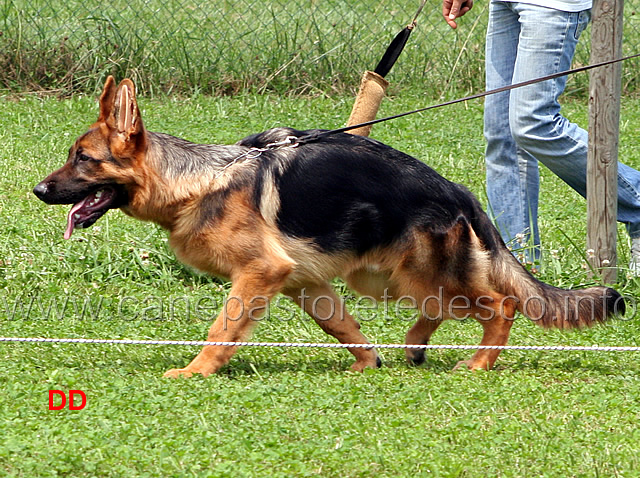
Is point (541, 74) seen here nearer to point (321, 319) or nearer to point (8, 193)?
point (321, 319)

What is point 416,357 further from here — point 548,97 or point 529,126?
point 548,97

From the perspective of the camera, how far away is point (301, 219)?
411cm

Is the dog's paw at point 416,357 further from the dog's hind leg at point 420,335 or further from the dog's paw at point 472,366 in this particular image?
the dog's paw at point 472,366

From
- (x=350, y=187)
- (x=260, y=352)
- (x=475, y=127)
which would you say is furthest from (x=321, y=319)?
(x=475, y=127)

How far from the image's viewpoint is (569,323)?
170 inches

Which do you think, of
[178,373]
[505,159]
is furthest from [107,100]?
[505,159]

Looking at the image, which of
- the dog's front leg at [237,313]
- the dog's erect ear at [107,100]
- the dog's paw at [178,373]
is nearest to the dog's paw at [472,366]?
the dog's front leg at [237,313]

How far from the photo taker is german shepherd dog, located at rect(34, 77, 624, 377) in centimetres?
401

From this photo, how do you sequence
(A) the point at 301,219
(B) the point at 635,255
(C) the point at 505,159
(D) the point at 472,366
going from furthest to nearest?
(C) the point at 505,159
(B) the point at 635,255
(D) the point at 472,366
(A) the point at 301,219

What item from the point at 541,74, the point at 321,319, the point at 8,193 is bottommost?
the point at 8,193

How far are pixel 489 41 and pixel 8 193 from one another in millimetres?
3445

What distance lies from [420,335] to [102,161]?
159 cm

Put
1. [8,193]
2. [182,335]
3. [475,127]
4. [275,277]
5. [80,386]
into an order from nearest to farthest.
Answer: [80,386], [275,277], [182,335], [8,193], [475,127]

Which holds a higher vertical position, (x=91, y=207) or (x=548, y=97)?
(x=548, y=97)
